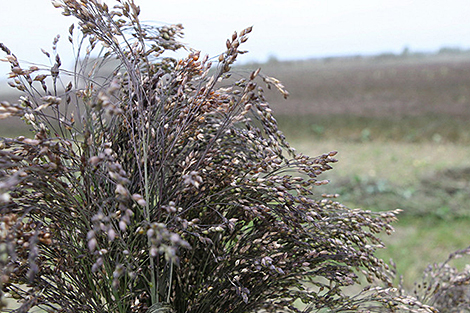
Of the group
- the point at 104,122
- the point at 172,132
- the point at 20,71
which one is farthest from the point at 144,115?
the point at 20,71

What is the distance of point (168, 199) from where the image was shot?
105 centimetres

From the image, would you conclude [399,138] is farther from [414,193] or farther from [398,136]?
[414,193]

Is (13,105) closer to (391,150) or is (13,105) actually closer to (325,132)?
(391,150)

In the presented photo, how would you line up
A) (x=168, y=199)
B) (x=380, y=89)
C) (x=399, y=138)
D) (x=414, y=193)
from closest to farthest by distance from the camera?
(x=168, y=199) < (x=414, y=193) < (x=399, y=138) < (x=380, y=89)

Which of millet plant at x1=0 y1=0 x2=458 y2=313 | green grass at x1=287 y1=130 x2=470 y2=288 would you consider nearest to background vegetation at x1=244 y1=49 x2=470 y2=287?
green grass at x1=287 y1=130 x2=470 y2=288

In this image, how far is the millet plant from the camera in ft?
3.29

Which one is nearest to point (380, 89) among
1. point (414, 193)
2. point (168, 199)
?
point (414, 193)

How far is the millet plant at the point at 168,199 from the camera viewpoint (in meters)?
1.00

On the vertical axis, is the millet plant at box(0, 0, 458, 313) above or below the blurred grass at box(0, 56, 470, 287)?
above

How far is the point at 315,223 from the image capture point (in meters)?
1.10

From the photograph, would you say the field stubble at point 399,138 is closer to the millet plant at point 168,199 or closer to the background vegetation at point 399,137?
the background vegetation at point 399,137

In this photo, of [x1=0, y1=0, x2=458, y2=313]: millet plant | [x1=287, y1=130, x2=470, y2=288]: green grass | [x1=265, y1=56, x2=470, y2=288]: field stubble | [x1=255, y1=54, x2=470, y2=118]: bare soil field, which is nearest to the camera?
[x1=0, y1=0, x2=458, y2=313]: millet plant

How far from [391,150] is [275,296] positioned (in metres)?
7.97

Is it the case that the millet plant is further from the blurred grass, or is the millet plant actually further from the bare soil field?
the bare soil field
